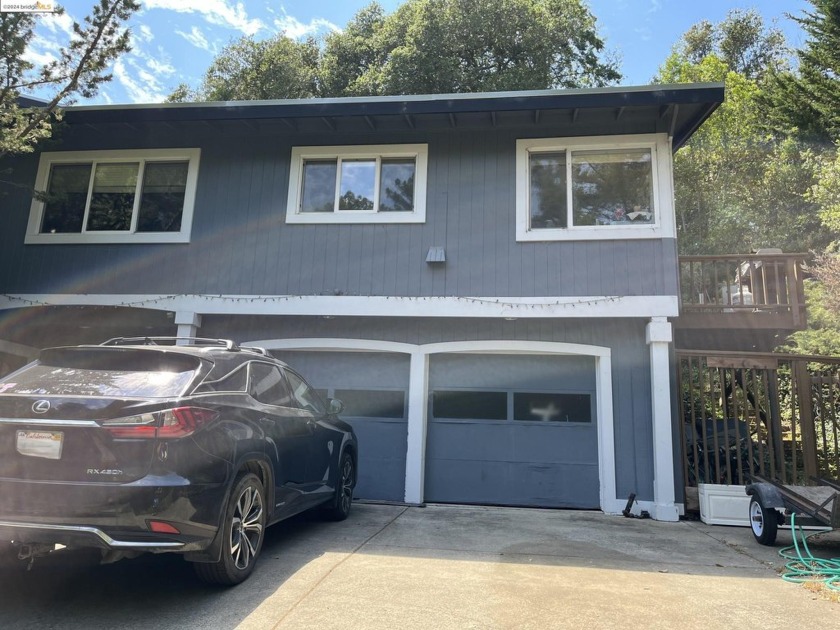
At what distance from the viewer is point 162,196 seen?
29.7 feet

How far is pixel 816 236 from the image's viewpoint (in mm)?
20172

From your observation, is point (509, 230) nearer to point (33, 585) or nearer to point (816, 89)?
point (33, 585)

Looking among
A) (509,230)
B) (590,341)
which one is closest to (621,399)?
(590,341)

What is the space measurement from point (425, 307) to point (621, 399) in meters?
2.96

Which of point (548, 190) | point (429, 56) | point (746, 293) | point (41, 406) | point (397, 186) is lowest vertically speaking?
point (41, 406)

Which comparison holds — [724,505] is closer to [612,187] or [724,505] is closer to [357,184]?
[612,187]

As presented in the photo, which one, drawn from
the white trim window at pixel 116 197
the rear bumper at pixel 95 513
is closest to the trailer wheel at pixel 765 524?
the rear bumper at pixel 95 513

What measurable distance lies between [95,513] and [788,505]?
19.7 feet

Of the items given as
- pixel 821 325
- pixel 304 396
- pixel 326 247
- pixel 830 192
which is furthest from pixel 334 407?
pixel 830 192

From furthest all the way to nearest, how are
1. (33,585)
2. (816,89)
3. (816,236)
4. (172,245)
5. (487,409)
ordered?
(816,236)
(816,89)
(172,245)
(487,409)
(33,585)

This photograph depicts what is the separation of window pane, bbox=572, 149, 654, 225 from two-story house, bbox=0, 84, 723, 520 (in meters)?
0.03

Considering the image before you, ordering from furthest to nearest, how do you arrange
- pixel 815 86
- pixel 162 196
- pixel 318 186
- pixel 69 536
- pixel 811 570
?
pixel 815 86 → pixel 162 196 → pixel 318 186 → pixel 811 570 → pixel 69 536

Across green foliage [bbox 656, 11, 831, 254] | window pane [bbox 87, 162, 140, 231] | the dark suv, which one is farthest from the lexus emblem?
green foliage [bbox 656, 11, 831, 254]

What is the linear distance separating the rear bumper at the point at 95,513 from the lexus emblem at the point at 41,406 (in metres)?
0.42
